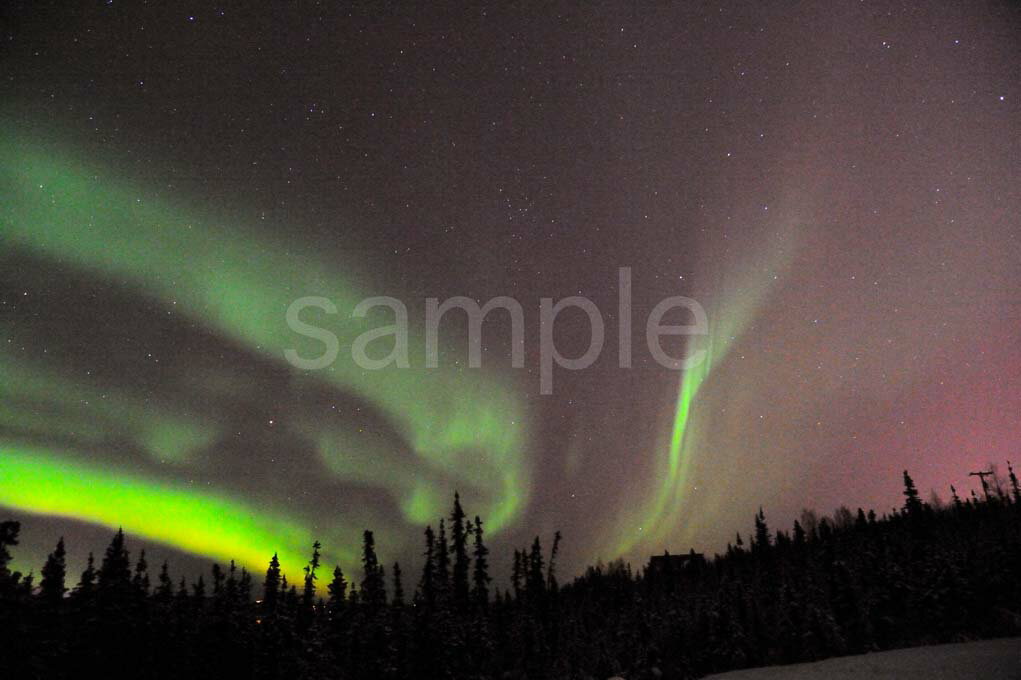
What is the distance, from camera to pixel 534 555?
322ft

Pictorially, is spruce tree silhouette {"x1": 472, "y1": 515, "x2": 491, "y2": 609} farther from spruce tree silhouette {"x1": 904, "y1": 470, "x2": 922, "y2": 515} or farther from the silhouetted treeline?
spruce tree silhouette {"x1": 904, "y1": 470, "x2": 922, "y2": 515}

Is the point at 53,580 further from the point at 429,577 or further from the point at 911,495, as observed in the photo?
Answer: the point at 911,495

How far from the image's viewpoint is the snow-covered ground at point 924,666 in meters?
25.7

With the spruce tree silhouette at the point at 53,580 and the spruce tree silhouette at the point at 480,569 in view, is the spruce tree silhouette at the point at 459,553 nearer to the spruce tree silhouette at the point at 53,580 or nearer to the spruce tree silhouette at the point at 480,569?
the spruce tree silhouette at the point at 480,569

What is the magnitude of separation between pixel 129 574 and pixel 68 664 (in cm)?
735

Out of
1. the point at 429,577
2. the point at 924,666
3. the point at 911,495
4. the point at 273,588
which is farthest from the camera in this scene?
the point at 911,495

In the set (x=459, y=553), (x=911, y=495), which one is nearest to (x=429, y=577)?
(x=459, y=553)

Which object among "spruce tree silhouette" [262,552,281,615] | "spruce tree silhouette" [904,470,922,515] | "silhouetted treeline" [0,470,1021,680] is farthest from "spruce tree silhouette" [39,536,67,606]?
"spruce tree silhouette" [904,470,922,515]

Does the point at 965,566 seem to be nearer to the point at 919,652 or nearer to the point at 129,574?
the point at 919,652

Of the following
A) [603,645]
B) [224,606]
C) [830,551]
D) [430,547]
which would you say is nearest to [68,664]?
[224,606]

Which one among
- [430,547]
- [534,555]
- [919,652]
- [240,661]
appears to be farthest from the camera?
[534,555]

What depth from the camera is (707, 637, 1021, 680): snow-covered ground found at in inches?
1010

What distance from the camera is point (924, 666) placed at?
96.3 ft

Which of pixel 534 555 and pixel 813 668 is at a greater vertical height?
pixel 534 555
